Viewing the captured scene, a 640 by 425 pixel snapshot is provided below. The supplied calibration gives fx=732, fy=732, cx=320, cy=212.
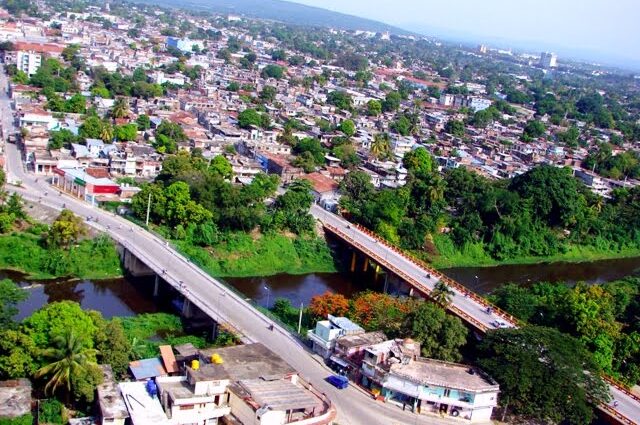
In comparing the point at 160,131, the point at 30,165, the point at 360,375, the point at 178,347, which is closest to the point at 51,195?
the point at 30,165

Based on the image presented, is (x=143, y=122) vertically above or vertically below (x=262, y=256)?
above

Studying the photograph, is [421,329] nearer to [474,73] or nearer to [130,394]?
[130,394]

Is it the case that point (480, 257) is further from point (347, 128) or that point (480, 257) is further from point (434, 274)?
point (347, 128)

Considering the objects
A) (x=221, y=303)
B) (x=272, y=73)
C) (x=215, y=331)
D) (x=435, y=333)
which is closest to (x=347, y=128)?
(x=272, y=73)

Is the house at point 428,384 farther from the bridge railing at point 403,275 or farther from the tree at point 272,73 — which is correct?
the tree at point 272,73

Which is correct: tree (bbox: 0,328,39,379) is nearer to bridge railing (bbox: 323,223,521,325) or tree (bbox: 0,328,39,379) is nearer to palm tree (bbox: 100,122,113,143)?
bridge railing (bbox: 323,223,521,325)

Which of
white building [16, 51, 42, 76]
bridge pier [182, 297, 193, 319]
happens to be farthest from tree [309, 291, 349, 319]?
white building [16, 51, 42, 76]
